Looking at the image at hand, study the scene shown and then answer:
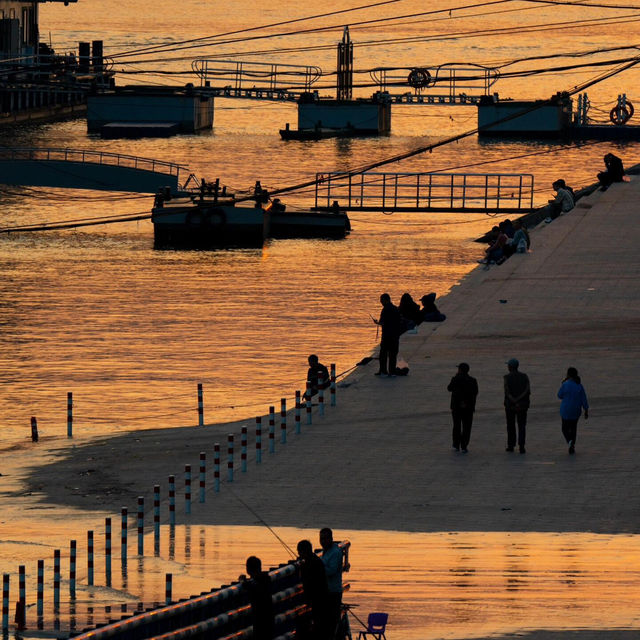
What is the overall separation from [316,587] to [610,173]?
169ft

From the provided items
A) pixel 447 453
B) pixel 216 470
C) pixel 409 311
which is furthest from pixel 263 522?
pixel 409 311

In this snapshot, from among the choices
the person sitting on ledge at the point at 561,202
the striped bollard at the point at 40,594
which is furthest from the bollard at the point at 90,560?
the person sitting on ledge at the point at 561,202

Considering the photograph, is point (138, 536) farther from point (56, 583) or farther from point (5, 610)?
point (5, 610)

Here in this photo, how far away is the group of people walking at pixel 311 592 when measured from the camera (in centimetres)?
1722

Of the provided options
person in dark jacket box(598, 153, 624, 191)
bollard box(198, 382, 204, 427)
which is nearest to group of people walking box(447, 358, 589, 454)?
bollard box(198, 382, 204, 427)

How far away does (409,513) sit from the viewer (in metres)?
25.0

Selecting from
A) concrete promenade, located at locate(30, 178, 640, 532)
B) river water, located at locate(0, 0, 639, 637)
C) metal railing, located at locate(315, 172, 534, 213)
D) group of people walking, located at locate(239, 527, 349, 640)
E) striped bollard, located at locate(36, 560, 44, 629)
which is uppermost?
group of people walking, located at locate(239, 527, 349, 640)

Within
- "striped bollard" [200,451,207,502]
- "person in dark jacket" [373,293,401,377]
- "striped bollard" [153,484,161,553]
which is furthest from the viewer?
"person in dark jacket" [373,293,401,377]

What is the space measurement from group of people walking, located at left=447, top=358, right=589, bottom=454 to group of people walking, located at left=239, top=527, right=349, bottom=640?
34.6 ft

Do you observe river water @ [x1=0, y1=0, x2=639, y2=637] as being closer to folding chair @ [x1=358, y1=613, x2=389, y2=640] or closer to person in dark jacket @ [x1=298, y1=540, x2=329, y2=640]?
folding chair @ [x1=358, y1=613, x2=389, y2=640]

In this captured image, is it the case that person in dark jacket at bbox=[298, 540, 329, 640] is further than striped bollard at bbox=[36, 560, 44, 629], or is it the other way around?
striped bollard at bbox=[36, 560, 44, 629]

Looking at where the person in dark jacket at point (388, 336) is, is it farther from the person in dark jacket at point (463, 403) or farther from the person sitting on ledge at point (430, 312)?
the person sitting on ledge at point (430, 312)

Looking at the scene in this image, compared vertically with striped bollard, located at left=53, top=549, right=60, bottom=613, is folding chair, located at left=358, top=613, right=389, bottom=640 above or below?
above

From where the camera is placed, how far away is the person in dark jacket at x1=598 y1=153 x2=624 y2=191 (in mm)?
67375
